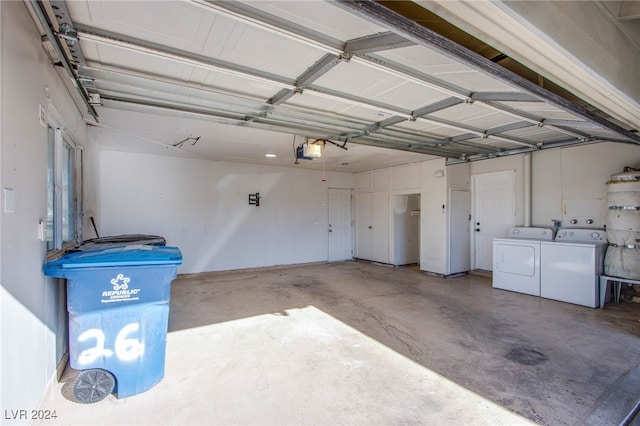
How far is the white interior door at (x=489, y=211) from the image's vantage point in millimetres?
5840

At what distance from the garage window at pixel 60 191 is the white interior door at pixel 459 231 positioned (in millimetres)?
5914

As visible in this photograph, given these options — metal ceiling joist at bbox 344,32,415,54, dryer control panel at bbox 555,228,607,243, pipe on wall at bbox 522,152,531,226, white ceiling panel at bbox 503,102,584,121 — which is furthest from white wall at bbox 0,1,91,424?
pipe on wall at bbox 522,152,531,226

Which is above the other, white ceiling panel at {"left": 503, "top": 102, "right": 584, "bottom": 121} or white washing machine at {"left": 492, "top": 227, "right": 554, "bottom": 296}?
white ceiling panel at {"left": 503, "top": 102, "right": 584, "bottom": 121}

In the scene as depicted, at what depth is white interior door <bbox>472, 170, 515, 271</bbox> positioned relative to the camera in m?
5.84

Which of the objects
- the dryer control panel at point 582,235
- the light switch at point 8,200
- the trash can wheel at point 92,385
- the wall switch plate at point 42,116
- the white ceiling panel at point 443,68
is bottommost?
the trash can wheel at point 92,385

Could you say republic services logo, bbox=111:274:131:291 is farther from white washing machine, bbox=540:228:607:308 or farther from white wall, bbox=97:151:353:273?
white washing machine, bbox=540:228:607:308

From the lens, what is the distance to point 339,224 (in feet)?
27.3

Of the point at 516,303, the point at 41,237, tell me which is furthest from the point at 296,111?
the point at 516,303

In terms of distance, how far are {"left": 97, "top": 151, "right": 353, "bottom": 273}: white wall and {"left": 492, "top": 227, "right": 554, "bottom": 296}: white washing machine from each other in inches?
158

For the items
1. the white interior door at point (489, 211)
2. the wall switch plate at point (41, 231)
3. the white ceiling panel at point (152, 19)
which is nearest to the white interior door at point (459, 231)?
the white interior door at point (489, 211)

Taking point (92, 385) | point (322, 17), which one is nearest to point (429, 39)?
point (322, 17)

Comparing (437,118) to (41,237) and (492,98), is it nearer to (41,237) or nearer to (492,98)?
(492,98)

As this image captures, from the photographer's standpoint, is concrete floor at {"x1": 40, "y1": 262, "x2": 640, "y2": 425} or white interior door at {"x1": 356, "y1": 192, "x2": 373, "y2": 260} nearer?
concrete floor at {"x1": 40, "y1": 262, "x2": 640, "y2": 425}

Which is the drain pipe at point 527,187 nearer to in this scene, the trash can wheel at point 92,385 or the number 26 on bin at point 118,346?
the number 26 on bin at point 118,346
